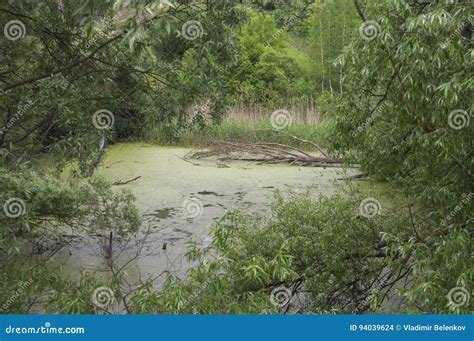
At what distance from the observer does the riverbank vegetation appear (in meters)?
3.01

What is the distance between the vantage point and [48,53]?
14.9ft

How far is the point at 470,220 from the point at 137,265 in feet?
10.1

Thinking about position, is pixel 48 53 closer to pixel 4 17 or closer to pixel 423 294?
pixel 4 17

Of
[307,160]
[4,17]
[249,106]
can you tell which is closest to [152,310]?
[4,17]
